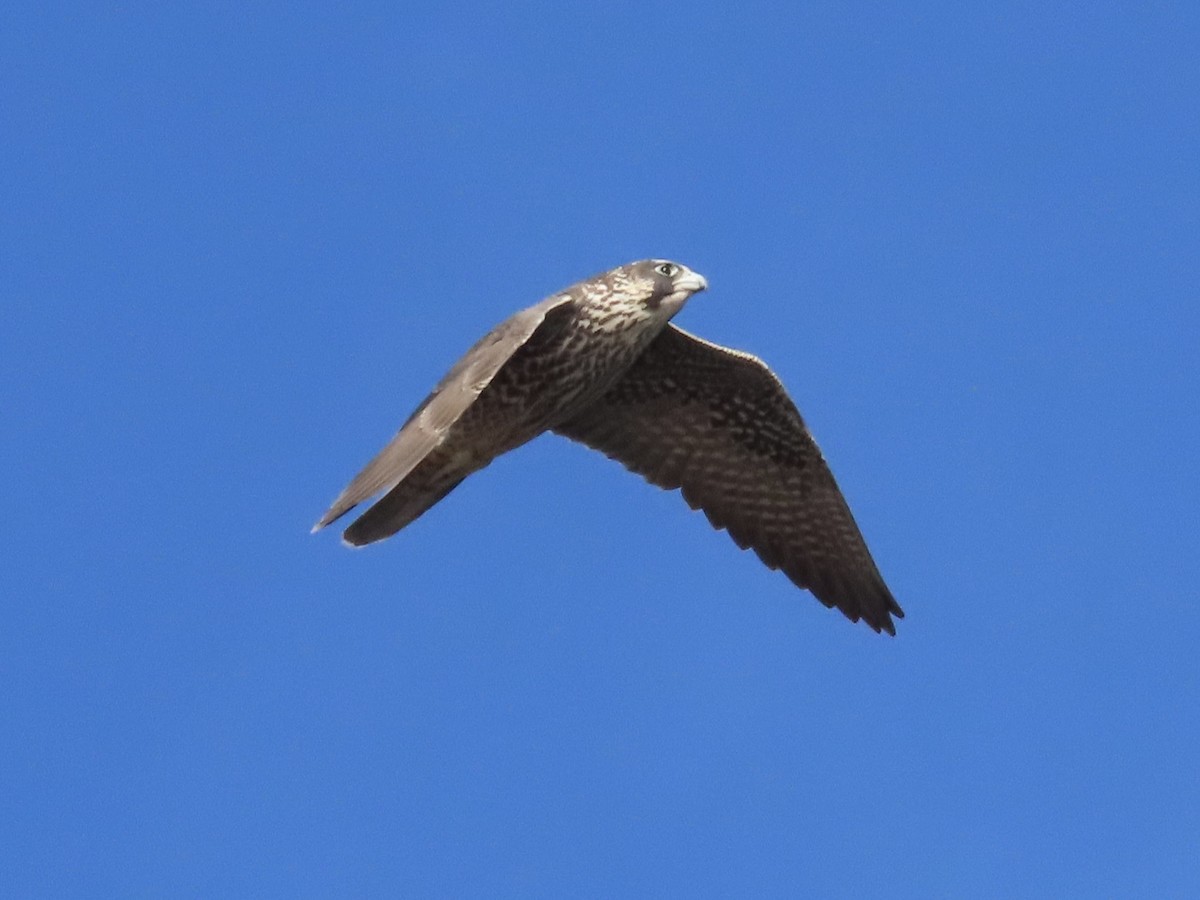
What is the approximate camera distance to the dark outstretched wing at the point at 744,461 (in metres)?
14.1

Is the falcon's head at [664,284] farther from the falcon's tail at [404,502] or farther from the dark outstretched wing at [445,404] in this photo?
the falcon's tail at [404,502]

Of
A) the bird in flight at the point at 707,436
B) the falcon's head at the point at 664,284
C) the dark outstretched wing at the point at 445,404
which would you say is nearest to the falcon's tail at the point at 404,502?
the bird in flight at the point at 707,436

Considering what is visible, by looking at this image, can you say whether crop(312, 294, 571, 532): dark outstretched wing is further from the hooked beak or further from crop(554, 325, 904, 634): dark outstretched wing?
crop(554, 325, 904, 634): dark outstretched wing

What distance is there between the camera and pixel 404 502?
12.8 metres

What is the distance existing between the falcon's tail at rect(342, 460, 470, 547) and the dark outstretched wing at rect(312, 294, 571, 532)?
347 millimetres

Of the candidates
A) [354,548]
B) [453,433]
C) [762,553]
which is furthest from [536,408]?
[762,553]

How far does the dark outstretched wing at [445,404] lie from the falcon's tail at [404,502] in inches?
13.7

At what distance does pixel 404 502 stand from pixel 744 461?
2667 mm

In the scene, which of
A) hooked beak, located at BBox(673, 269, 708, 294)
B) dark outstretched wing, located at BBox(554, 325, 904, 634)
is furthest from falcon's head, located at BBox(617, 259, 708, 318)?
dark outstretched wing, located at BBox(554, 325, 904, 634)

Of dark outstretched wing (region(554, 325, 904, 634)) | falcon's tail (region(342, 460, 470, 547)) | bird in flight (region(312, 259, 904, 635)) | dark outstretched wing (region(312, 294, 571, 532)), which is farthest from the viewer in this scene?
dark outstretched wing (region(554, 325, 904, 634))

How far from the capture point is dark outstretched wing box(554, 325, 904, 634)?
556 inches

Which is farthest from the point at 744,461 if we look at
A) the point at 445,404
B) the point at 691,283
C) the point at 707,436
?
the point at 445,404

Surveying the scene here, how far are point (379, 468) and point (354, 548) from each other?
96 cm

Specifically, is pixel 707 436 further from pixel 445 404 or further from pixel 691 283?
pixel 445 404
